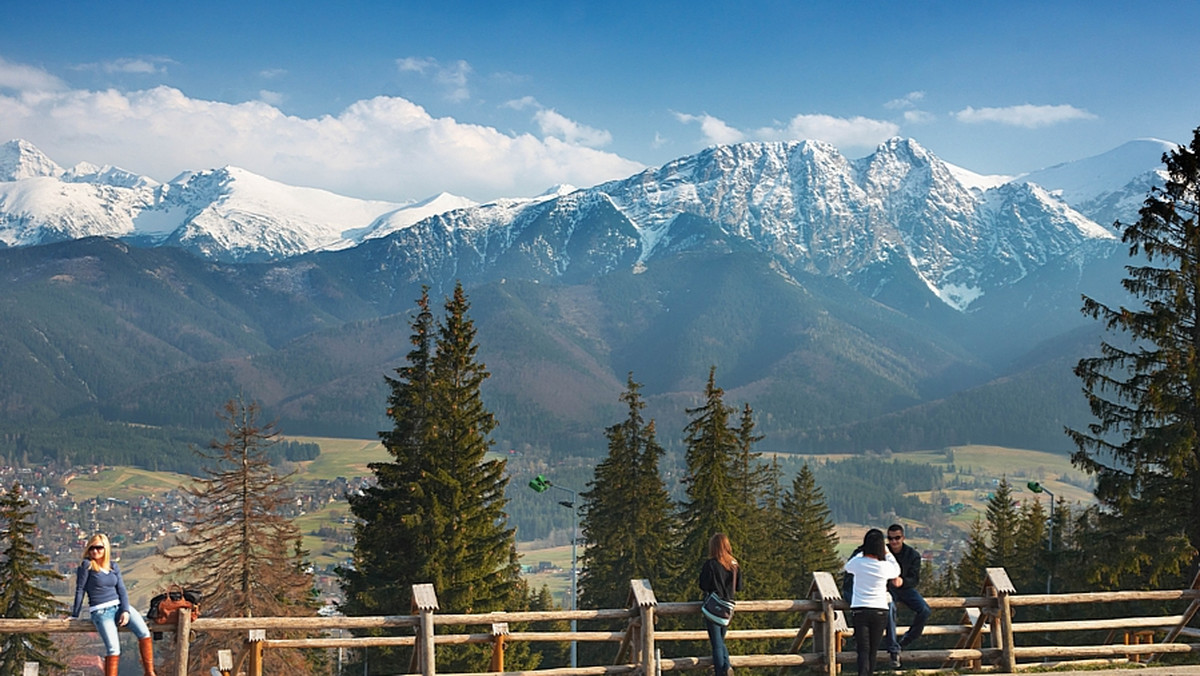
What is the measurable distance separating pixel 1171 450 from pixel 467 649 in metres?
21.8

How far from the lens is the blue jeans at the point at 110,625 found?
1349cm

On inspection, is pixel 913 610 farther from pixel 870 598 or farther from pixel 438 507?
pixel 438 507

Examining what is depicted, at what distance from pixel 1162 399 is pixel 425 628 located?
63.2 ft

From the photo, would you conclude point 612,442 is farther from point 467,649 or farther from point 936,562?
point 936,562

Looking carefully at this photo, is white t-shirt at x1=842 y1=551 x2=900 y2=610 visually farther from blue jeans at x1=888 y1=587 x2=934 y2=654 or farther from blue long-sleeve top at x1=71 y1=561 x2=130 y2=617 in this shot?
blue long-sleeve top at x1=71 y1=561 x2=130 y2=617

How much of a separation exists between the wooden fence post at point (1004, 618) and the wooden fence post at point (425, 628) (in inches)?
372

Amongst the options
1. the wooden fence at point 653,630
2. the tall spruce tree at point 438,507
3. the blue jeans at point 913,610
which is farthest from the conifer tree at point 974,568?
the blue jeans at point 913,610

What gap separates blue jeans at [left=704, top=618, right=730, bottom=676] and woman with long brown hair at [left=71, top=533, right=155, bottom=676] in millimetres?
7974

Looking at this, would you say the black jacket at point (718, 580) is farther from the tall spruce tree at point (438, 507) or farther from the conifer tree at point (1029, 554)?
the conifer tree at point (1029, 554)

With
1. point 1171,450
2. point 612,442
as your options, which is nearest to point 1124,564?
point 1171,450

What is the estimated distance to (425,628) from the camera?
595 inches

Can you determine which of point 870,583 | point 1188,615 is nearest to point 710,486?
point 1188,615

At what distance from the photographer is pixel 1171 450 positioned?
79.6 ft

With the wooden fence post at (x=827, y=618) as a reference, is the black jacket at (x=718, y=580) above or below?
above
